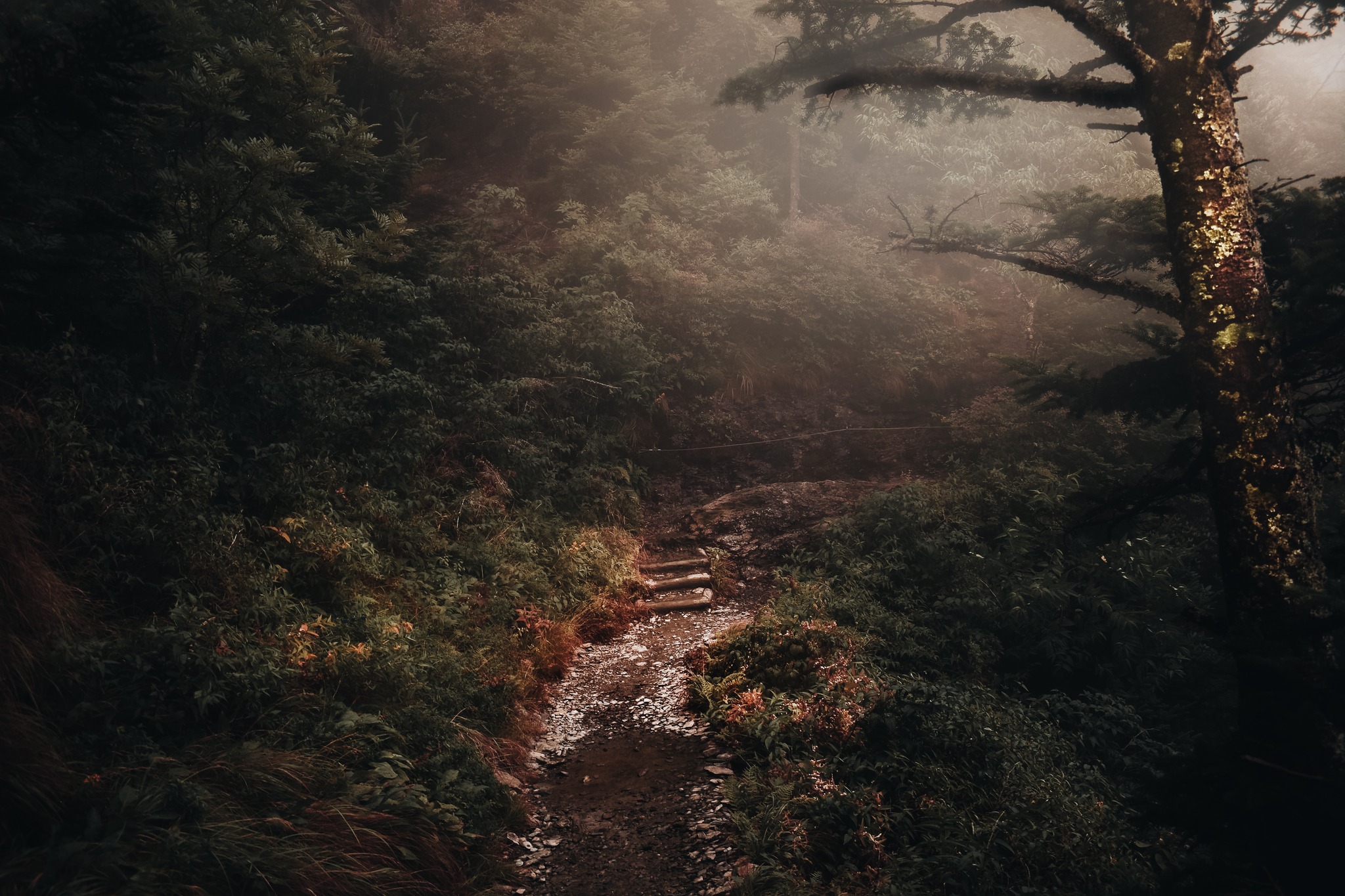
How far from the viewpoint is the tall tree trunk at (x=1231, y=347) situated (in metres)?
3.40

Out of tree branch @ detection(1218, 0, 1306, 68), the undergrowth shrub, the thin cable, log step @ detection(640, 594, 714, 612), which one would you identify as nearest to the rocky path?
the undergrowth shrub

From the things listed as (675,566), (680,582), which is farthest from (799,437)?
(680,582)

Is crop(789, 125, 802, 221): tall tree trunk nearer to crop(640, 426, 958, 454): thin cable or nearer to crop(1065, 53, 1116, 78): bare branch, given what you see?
crop(640, 426, 958, 454): thin cable

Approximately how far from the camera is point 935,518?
10180mm

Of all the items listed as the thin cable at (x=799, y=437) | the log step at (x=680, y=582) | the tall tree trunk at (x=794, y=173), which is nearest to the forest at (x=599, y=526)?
the thin cable at (x=799, y=437)

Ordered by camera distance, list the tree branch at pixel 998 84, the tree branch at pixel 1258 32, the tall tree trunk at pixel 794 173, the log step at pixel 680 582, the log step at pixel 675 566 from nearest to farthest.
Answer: the tree branch at pixel 1258 32, the tree branch at pixel 998 84, the log step at pixel 680 582, the log step at pixel 675 566, the tall tree trunk at pixel 794 173

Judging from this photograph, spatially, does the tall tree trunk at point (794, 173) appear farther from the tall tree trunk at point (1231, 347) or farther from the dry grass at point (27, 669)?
the dry grass at point (27, 669)

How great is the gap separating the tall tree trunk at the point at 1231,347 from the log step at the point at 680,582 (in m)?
7.54

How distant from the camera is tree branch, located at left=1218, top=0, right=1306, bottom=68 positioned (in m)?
3.92

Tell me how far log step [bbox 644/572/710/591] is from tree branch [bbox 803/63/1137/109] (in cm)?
731

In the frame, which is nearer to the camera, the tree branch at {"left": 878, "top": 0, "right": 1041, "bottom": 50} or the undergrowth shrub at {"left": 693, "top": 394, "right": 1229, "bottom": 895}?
the undergrowth shrub at {"left": 693, "top": 394, "right": 1229, "bottom": 895}

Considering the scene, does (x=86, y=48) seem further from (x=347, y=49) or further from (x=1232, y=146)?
(x=347, y=49)

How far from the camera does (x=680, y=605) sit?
991cm

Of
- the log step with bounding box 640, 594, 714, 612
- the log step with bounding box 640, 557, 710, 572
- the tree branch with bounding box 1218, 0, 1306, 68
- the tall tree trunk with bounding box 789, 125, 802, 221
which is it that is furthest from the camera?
the tall tree trunk with bounding box 789, 125, 802, 221
